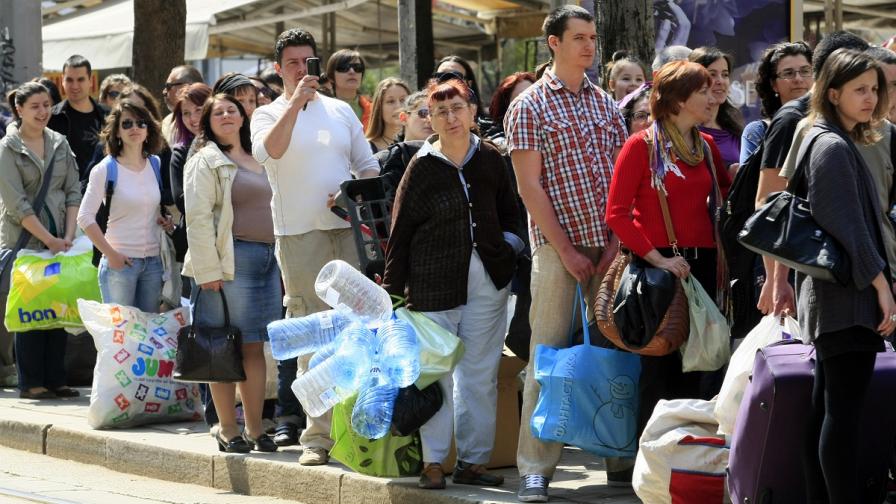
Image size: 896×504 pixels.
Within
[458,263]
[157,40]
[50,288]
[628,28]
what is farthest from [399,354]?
[157,40]

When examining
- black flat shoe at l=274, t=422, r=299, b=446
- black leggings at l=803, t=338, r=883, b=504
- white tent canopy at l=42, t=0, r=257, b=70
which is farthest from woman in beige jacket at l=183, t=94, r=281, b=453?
white tent canopy at l=42, t=0, r=257, b=70

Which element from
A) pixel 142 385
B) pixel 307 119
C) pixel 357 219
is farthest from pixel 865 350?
pixel 142 385

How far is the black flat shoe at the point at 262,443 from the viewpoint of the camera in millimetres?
8023

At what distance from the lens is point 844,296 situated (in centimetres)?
522

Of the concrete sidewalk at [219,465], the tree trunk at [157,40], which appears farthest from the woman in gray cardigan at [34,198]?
the tree trunk at [157,40]

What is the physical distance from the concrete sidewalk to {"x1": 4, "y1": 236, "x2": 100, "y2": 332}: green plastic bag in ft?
2.00

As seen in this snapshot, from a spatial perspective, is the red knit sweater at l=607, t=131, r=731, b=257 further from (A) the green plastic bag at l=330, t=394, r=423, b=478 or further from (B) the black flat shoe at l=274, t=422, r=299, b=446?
(B) the black flat shoe at l=274, t=422, r=299, b=446

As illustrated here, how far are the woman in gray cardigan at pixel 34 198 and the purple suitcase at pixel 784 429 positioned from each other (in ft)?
21.2

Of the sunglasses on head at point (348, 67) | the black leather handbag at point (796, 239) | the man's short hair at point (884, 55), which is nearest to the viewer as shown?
the black leather handbag at point (796, 239)

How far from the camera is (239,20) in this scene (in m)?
18.6

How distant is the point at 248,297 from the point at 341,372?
4.84 ft

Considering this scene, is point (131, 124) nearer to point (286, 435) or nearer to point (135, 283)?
point (135, 283)

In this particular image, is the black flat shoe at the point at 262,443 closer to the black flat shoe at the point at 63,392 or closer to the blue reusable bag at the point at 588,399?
the blue reusable bag at the point at 588,399

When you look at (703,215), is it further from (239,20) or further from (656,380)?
(239,20)
